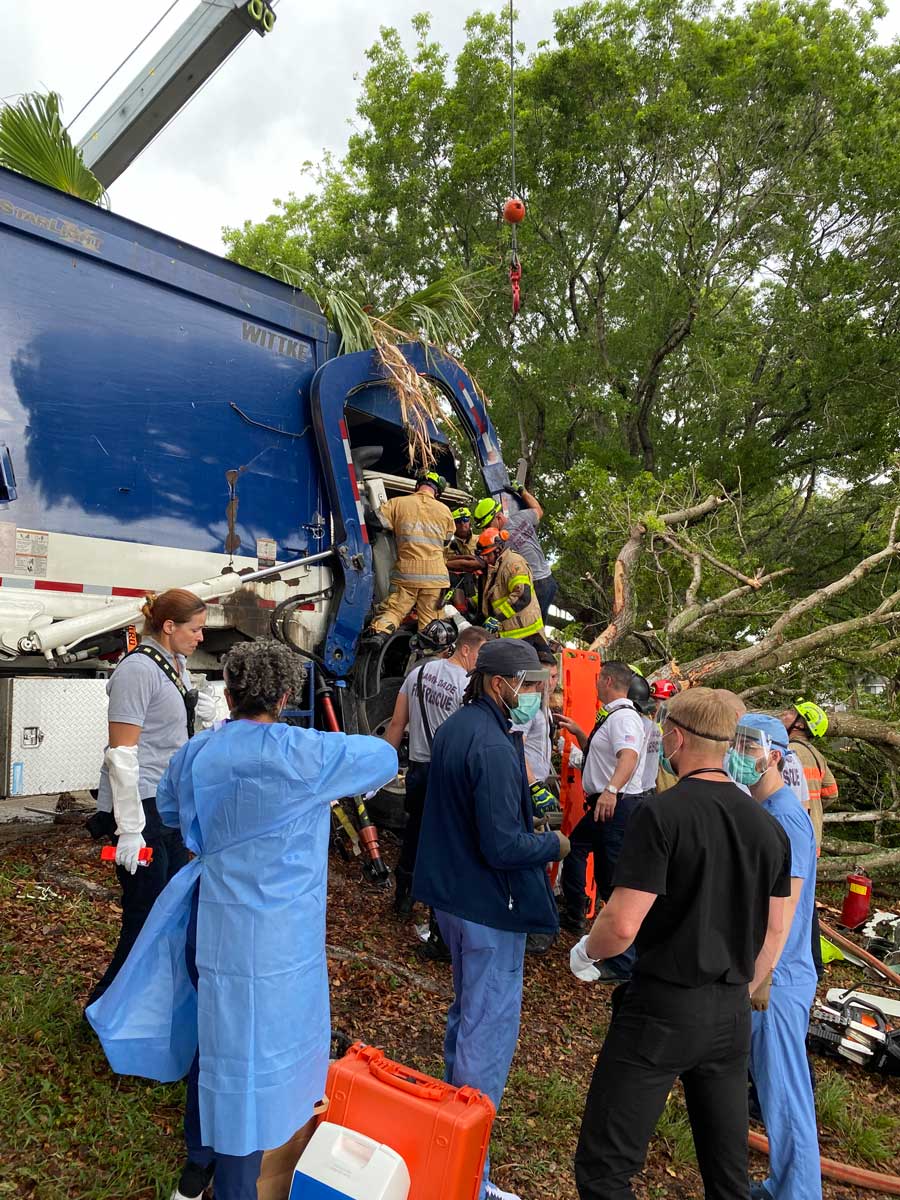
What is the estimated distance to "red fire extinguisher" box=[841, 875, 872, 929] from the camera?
5777 millimetres

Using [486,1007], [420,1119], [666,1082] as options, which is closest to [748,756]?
[666,1082]

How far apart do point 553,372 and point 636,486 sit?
457cm

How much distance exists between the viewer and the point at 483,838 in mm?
2438

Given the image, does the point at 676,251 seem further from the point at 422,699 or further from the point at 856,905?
the point at 422,699

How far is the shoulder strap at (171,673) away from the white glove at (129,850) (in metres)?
0.42

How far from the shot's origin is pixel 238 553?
4.84 m

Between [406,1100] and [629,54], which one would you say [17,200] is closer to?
[406,1100]

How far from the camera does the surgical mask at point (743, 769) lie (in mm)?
2607

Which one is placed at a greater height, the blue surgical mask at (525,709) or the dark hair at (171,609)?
the dark hair at (171,609)

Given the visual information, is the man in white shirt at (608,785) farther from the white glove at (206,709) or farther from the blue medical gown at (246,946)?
the blue medical gown at (246,946)

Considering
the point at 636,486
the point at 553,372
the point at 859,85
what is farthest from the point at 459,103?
the point at 636,486

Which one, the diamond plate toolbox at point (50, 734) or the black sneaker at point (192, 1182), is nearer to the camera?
the black sneaker at point (192, 1182)

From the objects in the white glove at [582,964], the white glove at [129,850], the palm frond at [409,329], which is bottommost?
the white glove at [582,964]

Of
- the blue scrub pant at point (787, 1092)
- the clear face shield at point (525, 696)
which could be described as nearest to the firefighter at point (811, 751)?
the blue scrub pant at point (787, 1092)
